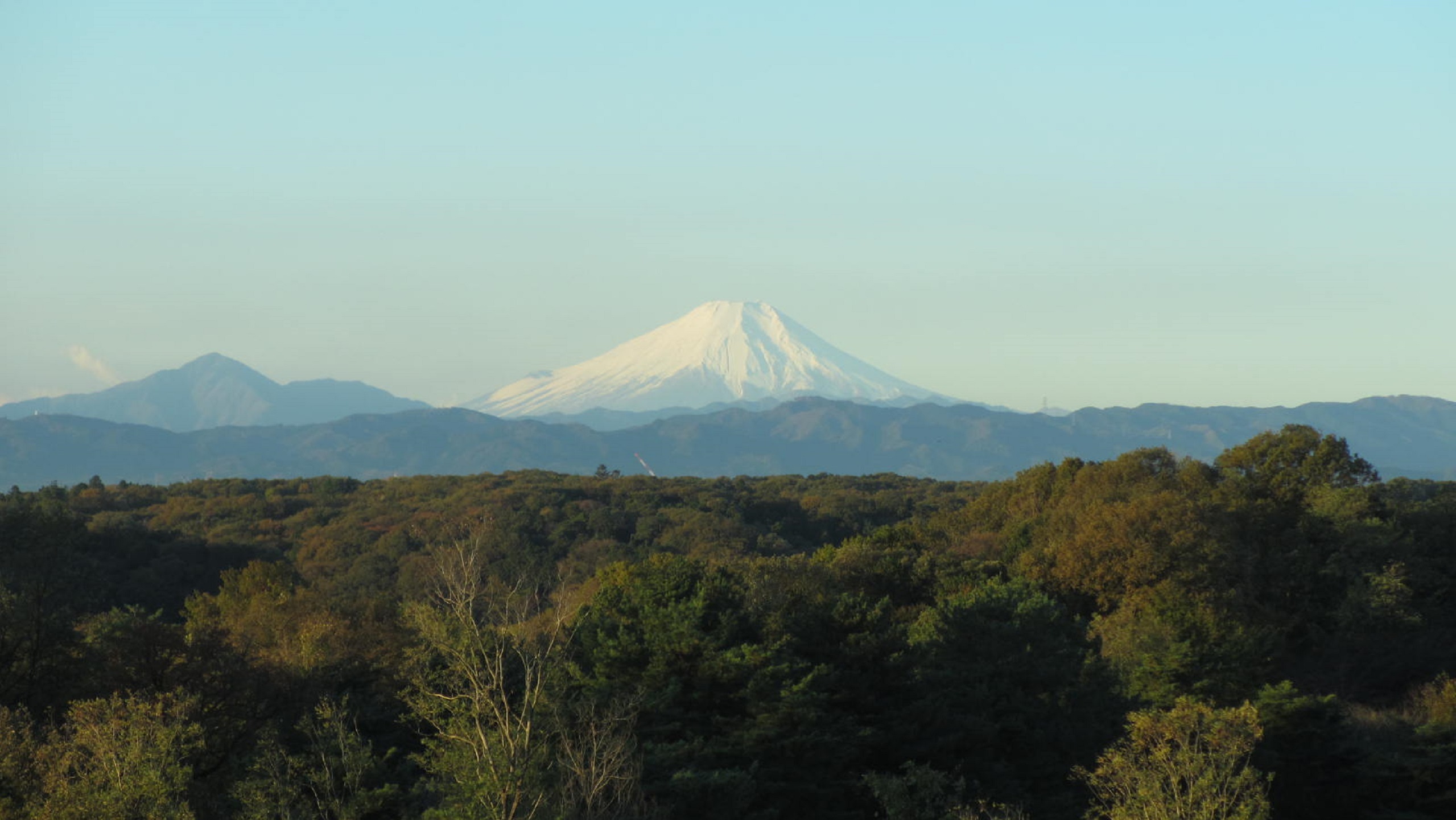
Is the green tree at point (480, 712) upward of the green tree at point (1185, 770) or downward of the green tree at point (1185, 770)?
upward

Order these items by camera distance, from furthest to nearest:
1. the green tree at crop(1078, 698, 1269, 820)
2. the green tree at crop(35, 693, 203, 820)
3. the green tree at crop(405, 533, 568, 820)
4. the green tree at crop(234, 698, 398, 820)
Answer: the green tree at crop(1078, 698, 1269, 820) → the green tree at crop(234, 698, 398, 820) → the green tree at crop(405, 533, 568, 820) → the green tree at crop(35, 693, 203, 820)

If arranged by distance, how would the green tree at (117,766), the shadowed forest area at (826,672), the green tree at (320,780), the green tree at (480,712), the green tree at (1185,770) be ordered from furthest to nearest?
the shadowed forest area at (826,672) < the green tree at (1185,770) < the green tree at (320,780) < the green tree at (480,712) < the green tree at (117,766)

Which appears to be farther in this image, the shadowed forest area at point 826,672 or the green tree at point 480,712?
the shadowed forest area at point 826,672

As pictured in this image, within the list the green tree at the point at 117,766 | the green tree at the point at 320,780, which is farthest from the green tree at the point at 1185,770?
the green tree at the point at 117,766

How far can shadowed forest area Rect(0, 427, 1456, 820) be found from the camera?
17.6 meters

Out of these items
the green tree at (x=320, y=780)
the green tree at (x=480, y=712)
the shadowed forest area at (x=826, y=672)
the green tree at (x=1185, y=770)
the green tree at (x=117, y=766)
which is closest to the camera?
the green tree at (x=117, y=766)

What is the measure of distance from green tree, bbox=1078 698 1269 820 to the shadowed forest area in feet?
0.31

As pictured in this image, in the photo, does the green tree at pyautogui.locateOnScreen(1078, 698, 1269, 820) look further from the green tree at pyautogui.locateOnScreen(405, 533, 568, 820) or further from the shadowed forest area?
the green tree at pyautogui.locateOnScreen(405, 533, 568, 820)

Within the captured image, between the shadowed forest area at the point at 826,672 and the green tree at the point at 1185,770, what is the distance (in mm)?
95

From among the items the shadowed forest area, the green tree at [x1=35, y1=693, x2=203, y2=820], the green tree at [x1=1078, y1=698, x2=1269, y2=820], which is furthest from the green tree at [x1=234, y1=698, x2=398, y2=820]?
the green tree at [x1=1078, y1=698, x2=1269, y2=820]

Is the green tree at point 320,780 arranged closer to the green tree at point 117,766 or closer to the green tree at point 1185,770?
the green tree at point 117,766

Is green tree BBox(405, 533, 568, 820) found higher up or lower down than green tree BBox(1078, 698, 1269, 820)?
higher up

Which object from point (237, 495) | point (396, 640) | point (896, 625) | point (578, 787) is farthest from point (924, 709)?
point (237, 495)

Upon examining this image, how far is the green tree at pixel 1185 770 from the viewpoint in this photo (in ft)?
57.1
